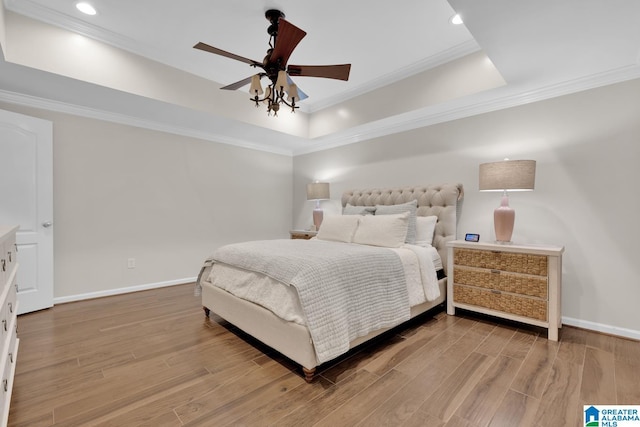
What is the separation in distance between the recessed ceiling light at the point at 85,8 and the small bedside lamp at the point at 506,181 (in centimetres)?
370

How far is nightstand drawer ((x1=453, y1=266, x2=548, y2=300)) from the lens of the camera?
8.13 ft

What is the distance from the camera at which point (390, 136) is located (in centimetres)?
411

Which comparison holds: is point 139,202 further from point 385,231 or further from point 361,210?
point 385,231

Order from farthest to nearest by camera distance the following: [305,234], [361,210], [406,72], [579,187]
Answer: [305,234], [361,210], [406,72], [579,187]

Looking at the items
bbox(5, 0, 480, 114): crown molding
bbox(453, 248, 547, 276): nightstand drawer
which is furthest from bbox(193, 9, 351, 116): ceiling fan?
bbox(453, 248, 547, 276): nightstand drawer

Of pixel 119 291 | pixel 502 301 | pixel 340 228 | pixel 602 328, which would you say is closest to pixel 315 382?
pixel 340 228

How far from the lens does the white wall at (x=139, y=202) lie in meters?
3.34

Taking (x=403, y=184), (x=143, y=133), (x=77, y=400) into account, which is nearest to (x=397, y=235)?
(x=403, y=184)

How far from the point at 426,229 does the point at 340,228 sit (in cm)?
97

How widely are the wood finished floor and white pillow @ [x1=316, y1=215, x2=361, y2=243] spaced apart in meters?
1.09

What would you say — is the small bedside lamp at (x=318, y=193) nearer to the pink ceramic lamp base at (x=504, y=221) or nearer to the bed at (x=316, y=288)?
the bed at (x=316, y=288)

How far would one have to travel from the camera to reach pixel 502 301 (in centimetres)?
266

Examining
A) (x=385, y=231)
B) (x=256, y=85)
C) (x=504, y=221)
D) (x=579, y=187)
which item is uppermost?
(x=256, y=85)

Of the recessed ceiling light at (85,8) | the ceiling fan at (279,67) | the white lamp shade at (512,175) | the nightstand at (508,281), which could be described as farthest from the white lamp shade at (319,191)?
the recessed ceiling light at (85,8)
